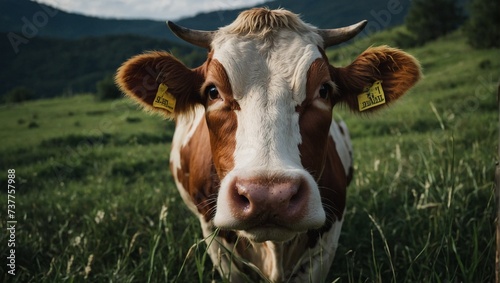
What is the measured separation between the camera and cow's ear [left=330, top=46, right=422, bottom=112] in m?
2.92

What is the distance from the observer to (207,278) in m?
3.47

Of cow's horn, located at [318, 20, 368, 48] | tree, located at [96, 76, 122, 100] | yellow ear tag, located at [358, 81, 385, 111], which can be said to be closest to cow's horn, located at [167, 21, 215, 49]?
cow's horn, located at [318, 20, 368, 48]

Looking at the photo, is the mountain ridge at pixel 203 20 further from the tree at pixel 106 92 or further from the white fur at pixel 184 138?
the white fur at pixel 184 138

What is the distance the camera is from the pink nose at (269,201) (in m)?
1.90

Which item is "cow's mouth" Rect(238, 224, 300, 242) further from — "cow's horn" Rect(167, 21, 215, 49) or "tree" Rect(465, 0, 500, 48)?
"tree" Rect(465, 0, 500, 48)

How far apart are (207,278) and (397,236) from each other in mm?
1763

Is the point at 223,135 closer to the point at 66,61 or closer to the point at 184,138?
the point at 184,138

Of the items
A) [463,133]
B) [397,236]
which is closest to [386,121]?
[463,133]

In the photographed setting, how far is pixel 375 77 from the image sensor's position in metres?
3.00

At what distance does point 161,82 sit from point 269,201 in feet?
4.79

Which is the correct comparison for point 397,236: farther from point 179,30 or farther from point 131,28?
point 131,28

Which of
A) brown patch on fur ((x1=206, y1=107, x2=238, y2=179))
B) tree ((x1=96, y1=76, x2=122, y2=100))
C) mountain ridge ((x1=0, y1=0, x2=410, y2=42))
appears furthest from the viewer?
mountain ridge ((x1=0, y1=0, x2=410, y2=42))

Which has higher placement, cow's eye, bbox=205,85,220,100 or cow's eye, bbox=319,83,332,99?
cow's eye, bbox=205,85,220,100

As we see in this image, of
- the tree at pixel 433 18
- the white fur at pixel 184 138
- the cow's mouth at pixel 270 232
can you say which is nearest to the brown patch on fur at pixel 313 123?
the cow's mouth at pixel 270 232
